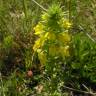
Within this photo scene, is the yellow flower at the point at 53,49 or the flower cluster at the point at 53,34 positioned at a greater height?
the flower cluster at the point at 53,34

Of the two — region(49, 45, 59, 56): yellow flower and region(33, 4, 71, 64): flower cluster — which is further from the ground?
region(33, 4, 71, 64): flower cluster

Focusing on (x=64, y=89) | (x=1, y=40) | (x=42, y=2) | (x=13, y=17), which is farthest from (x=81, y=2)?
(x=64, y=89)

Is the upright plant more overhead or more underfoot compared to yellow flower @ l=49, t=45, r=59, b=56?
more overhead

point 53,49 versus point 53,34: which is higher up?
point 53,34

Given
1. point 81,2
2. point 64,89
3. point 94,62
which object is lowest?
point 64,89

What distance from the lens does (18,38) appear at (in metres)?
3.56

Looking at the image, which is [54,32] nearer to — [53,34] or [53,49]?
[53,34]

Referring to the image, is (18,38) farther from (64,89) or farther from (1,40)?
(64,89)

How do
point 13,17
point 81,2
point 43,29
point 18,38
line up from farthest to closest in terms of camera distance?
point 81,2
point 13,17
point 18,38
point 43,29

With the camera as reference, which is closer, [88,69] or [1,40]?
[88,69]

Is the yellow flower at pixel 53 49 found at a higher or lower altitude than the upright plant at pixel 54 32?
lower

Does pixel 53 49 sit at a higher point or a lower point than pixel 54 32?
lower

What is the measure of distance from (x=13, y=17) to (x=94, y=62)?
1.08 metres

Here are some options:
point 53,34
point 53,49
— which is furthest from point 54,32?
point 53,49
